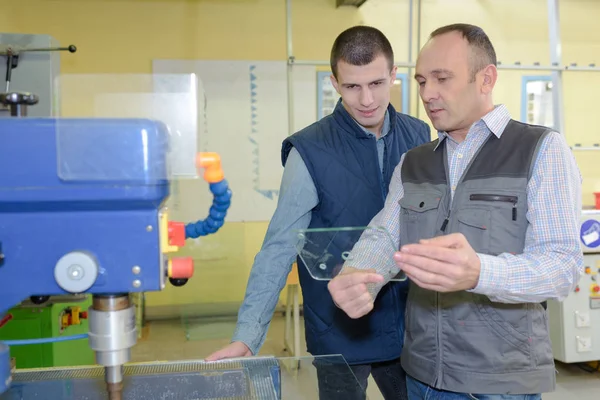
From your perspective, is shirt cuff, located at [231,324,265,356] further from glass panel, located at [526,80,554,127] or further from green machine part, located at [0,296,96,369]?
glass panel, located at [526,80,554,127]

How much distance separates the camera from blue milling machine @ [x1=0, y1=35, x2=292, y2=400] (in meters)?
0.76

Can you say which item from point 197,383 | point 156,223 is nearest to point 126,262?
point 156,223

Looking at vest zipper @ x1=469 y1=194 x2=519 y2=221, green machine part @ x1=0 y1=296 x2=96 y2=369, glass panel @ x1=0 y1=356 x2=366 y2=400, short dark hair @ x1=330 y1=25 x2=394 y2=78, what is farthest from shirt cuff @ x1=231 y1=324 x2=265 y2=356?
green machine part @ x1=0 y1=296 x2=96 y2=369

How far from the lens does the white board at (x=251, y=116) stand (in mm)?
4910

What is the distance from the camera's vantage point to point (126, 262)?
794mm

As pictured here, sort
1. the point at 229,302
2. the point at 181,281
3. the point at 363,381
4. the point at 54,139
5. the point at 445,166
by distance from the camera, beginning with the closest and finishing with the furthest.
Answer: the point at 54,139, the point at 181,281, the point at 445,166, the point at 363,381, the point at 229,302

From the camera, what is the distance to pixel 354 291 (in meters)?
1.22

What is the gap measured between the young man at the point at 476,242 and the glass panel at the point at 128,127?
450mm

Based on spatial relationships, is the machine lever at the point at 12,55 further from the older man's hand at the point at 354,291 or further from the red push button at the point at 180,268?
the red push button at the point at 180,268

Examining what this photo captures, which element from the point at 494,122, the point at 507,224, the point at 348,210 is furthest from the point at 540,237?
the point at 348,210

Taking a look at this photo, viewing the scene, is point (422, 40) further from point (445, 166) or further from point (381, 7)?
point (445, 166)

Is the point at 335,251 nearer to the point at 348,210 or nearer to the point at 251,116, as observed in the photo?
the point at 348,210

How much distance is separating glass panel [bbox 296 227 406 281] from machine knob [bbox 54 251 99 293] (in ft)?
1.96

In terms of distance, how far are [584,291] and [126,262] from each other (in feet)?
10.5
